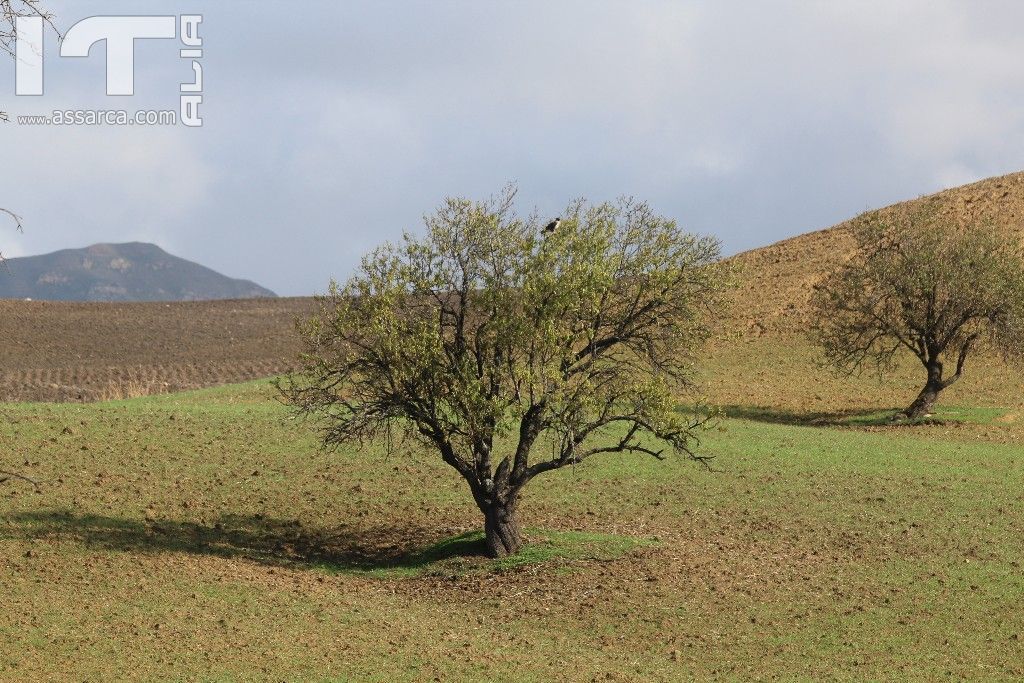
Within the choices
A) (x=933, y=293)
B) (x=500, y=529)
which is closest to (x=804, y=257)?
(x=933, y=293)

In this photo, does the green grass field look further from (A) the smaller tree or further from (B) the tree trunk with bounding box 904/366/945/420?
(A) the smaller tree

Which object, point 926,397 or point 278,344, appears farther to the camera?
point 278,344

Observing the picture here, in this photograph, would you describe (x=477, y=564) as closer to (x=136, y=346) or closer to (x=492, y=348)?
(x=492, y=348)

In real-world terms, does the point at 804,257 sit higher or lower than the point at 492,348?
higher

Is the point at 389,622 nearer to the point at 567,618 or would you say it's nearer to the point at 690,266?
the point at 567,618

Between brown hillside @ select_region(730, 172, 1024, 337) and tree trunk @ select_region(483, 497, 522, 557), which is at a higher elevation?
brown hillside @ select_region(730, 172, 1024, 337)

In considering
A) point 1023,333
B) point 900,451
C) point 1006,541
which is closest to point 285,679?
point 1006,541

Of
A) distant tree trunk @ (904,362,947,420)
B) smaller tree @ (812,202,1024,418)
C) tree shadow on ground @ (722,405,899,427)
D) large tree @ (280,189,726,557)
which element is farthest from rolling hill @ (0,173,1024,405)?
large tree @ (280,189,726,557)

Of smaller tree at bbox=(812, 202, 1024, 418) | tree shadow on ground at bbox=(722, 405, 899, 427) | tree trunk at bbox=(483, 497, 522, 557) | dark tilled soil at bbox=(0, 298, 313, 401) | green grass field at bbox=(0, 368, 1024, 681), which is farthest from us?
dark tilled soil at bbox=(0, 298, 313, 401)

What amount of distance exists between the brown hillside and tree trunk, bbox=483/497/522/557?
4906 centimetres

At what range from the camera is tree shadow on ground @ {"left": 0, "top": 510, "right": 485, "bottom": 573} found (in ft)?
98.0

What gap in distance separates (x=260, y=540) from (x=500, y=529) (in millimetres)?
7275

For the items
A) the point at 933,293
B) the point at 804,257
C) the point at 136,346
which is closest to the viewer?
the point at 933,293

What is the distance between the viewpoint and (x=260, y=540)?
3162 centimetres
